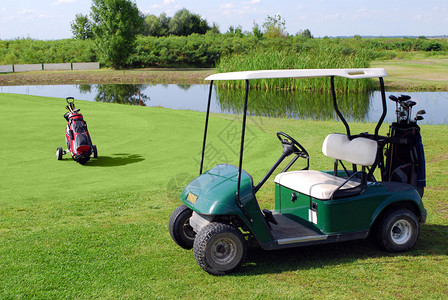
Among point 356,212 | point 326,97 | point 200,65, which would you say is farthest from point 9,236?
point 200,65

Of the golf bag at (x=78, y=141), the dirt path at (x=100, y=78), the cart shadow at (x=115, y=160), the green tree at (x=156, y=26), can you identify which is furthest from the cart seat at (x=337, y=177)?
the green tree at (x=156, y=26)

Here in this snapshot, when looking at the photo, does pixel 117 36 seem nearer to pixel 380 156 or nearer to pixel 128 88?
pixel 128 88

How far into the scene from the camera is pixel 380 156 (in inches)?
165

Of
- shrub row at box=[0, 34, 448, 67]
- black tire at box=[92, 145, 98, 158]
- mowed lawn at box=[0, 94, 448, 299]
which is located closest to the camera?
mowed lawn at box=[0, 94, 448, 299]

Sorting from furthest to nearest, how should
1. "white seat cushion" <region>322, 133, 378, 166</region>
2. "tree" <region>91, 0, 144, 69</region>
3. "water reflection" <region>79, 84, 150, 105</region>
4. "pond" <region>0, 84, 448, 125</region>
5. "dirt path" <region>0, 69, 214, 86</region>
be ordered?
"tree" <region>91, 0, 144, 69</region> < "dirt path" <region>0, 69, 214, 86</region> < "water reflection" <region>79, 84, 150, 105</region> < "pond" <region>0, 84, 448, 125</region> < "white seat cushion" <region>322, 133, 378, 166</region>

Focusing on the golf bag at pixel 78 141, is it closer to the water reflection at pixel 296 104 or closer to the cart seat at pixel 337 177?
the cart seat at pixel 337 177

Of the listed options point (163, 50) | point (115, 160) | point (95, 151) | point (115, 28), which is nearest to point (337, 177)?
point (115, 160)

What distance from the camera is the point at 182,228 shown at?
167 inches

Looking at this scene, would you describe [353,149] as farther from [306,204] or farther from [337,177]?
[306,204]

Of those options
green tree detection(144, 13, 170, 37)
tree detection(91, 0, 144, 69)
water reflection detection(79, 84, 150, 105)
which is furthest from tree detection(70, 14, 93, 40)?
water reflection detection(79, 84, 150, 105)

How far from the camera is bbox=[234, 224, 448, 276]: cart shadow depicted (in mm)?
3891

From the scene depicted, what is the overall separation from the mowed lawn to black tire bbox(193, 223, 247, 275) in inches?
→ 3.7

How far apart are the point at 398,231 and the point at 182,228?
202cm

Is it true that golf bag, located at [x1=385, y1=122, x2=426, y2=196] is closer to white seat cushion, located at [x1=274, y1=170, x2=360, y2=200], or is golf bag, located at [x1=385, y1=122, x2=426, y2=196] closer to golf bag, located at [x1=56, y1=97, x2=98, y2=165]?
white seat cushion, located at [x1=274, y1=170, x2=360, y2=200]
